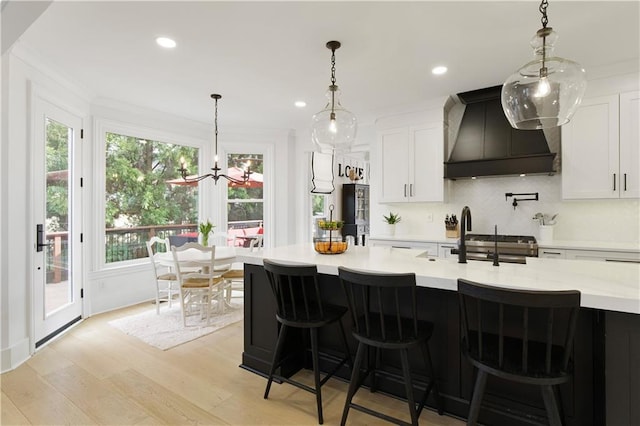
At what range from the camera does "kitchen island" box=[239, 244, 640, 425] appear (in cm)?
151

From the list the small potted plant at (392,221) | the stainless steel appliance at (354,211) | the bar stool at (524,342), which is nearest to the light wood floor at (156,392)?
the bar stool at (524,342)

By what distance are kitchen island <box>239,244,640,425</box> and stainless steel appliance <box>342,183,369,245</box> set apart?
4683 mm

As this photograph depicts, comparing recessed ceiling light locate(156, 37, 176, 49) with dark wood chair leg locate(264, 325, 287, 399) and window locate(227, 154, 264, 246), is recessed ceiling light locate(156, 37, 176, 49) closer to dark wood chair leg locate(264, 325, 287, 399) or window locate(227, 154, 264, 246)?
dark wood chair leg locate(264, 325, 287, 399)

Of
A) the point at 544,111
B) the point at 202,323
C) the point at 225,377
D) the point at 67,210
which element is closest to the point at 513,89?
the point at 544,111

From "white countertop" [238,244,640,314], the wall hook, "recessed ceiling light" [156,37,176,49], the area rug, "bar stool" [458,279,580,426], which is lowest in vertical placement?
the area rug

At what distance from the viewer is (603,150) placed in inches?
136

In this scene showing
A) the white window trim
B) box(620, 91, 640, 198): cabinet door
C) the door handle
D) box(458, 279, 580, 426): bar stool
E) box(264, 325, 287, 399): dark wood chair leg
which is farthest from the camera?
the white window trim

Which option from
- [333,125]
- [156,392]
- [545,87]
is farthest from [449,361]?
[156,392]

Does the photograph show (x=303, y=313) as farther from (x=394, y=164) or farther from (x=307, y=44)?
(x=394, y=164)

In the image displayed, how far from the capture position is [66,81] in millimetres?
3557

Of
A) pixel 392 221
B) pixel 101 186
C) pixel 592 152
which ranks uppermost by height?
pixel 592 152

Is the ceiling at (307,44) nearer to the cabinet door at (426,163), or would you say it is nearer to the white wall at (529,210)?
the cabinet door at (426,163)

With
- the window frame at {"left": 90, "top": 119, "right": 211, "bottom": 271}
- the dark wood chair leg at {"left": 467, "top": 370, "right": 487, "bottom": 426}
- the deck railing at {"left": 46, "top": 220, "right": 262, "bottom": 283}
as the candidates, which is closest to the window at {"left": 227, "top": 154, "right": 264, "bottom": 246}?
the deck railing at {"left": 46, "top": 220, "right": 262, "bottom": 283}

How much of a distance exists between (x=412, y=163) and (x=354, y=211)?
2929mm
